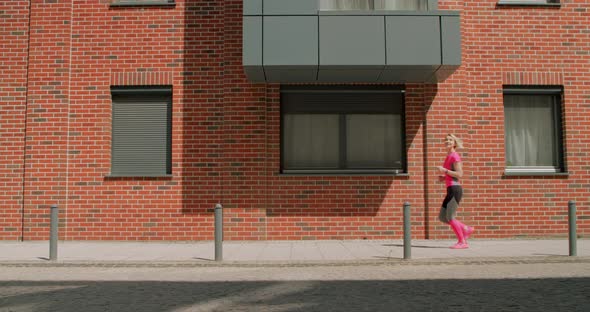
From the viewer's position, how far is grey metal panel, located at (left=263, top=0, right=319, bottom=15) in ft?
33.7

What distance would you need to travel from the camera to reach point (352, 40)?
33.5 ft

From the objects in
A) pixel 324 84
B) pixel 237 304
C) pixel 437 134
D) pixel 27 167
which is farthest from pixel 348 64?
pixel 27 167

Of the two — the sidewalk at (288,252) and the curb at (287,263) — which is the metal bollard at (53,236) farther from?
the curb at (287,263)

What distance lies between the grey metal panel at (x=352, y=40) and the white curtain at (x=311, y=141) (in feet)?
5.88

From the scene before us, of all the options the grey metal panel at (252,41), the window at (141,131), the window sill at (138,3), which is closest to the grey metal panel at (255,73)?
the grey metal panel at (252,41)

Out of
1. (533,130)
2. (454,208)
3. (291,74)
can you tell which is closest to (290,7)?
(291,74)

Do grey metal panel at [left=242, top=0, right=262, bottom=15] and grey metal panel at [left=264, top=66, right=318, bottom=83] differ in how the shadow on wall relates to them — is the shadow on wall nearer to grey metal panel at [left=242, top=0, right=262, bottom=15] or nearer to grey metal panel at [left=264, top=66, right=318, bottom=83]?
grey metal panel at [left=264, top=66, right=318, bottom=83]

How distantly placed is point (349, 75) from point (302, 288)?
562cm

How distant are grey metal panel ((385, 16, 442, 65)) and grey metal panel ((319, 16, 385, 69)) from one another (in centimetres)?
17

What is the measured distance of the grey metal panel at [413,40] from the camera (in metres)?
10.1

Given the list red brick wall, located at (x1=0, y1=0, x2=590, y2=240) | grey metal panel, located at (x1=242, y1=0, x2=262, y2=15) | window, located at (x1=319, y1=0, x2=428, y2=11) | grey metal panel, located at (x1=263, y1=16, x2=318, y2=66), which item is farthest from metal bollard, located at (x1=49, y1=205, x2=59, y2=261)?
window, located at (x1=319, y1=0, x2=428, y2=11)

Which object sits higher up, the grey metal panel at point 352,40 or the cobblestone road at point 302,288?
the grey metal panel at point 352,40

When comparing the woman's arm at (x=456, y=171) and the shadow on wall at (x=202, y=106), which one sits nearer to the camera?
the woman's arm at (x=456, y=171)

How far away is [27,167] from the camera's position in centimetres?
1145
